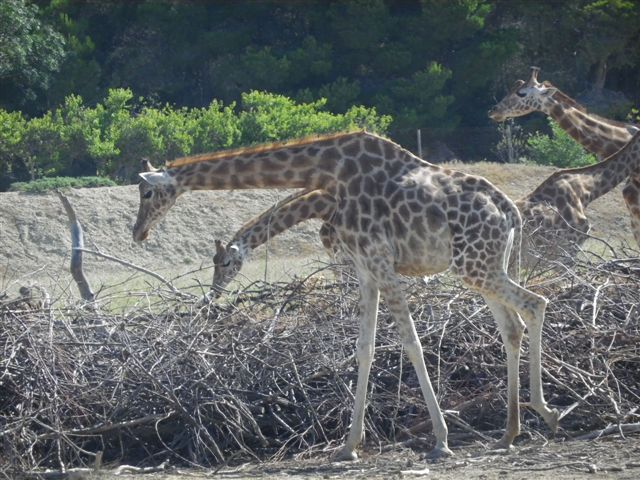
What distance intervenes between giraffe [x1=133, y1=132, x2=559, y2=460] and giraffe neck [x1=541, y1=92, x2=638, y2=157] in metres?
7.76

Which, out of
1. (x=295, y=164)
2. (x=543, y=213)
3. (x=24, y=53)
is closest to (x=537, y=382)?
(x=295, y=164)

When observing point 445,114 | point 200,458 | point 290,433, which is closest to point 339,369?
point 290,433

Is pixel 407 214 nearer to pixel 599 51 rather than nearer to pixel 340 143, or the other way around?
pixel 340 143

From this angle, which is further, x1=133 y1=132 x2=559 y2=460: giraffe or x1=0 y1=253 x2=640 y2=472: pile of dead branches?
x1=0 y1=253 x2=640 y2=472: pile of dead branches

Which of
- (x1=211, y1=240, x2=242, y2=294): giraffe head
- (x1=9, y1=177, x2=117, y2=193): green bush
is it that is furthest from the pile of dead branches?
(x1=9, y1=177, x2=117, y2=193): green bush

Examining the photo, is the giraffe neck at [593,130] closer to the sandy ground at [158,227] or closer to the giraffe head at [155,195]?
→ the sandy ground at [158,227]

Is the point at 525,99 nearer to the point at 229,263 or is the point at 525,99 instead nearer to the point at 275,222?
the point at 275,222

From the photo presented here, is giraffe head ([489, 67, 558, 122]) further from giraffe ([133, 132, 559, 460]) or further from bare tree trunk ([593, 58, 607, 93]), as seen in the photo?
bare tree trunk ([593, 58, 607, 93])

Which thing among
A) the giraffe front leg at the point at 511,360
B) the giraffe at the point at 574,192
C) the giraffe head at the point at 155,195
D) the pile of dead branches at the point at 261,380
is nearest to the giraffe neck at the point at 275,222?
the giraffe at the point at 574,192

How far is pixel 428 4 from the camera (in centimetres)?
3550

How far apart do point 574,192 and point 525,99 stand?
3314 mm

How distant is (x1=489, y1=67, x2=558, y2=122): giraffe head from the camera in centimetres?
1733

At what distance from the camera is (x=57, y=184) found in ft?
89.3

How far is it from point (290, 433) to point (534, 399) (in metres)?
1.79
